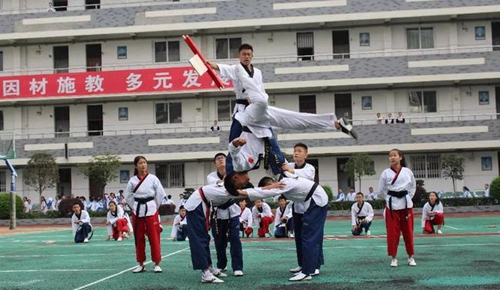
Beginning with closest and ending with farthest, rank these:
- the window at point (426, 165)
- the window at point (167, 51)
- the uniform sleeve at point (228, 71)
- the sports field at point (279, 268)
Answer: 1. the sports field at point (279, 268)
2. the uniform sleeve at point (228, 71)
3. the window at point (426, 165)
4. the window at point (167, 51)

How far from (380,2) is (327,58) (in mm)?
4403

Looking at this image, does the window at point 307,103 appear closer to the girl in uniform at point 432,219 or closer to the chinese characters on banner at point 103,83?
the chinese characters on banner at point 103,83

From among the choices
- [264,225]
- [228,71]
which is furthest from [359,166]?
[228,71]

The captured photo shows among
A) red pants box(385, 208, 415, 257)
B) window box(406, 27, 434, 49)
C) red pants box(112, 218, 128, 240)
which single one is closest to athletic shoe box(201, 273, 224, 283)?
red pants box(385, 208, 415, 257)

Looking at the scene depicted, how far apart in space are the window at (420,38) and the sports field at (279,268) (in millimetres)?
24833

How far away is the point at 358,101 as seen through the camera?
4031 centimetres

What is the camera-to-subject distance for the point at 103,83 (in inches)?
1602

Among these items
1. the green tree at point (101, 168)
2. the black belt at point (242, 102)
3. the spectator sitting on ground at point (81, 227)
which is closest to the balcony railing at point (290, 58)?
the green tree at point (101, 168)

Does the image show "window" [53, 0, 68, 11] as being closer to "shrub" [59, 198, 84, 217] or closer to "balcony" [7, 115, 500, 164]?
"balcony" [7, 115, 500, 164]

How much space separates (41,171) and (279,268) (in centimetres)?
2883

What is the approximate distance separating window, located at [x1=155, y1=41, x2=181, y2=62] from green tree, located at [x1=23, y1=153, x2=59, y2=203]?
8917 millimetres

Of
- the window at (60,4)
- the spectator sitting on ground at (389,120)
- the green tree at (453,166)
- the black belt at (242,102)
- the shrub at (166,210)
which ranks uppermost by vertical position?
the window at (60,4)

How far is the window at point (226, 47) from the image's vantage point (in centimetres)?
4144

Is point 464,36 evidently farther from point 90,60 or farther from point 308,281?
point 308,281
